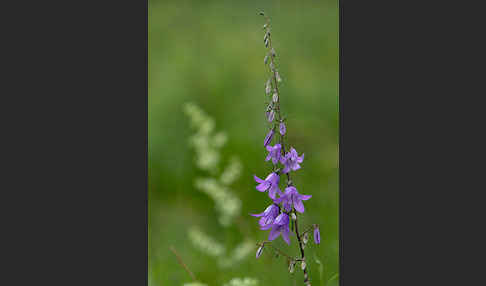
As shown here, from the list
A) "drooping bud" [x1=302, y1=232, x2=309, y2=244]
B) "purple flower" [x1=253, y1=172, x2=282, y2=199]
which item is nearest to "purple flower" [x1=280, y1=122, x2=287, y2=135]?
"purple flower" [x1=253, y1=172, x2=282, y2=199]

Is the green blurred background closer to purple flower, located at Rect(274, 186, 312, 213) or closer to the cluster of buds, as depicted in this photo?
the cluster of buds

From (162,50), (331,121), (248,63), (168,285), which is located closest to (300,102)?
(331,121)

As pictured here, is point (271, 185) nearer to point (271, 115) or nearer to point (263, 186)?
point (263, 186)

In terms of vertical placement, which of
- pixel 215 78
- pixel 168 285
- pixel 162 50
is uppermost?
pixel 162 50

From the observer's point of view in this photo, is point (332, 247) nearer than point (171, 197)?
Yes

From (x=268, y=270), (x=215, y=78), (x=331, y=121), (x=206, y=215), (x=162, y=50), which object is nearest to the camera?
(x=268, y=270)

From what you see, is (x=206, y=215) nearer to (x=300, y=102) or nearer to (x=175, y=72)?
(x=300, y=102)

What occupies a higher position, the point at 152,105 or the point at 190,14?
the point at 190,14
